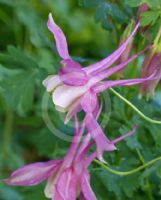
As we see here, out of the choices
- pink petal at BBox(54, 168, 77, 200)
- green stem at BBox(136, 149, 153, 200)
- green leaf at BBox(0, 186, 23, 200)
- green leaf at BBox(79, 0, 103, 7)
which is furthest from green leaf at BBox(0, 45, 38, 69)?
green leaf at BBox(0, 186, 23, 200)

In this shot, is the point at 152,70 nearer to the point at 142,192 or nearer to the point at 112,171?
the point at 112,171

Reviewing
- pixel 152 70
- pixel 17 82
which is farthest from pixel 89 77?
pixel 17 82

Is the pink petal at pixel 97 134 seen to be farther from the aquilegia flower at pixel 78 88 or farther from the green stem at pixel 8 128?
the green stem at pixel 8 128

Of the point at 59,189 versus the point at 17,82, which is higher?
the point at 17,82

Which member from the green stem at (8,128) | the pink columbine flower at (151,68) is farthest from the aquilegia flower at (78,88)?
the green stem at (8,128)

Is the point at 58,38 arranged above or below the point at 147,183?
above

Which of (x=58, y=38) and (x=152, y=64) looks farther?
(x=152, y=64)

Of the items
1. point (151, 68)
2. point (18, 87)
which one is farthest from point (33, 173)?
point (18, 87)

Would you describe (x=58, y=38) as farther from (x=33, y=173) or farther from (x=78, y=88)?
(x=33, y=173)
